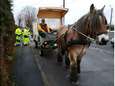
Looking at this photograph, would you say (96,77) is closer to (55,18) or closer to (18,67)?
(18,67)

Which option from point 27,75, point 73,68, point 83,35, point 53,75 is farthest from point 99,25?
point 27,75

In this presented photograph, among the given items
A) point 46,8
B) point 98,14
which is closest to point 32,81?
point 98,14

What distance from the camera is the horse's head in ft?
25.5

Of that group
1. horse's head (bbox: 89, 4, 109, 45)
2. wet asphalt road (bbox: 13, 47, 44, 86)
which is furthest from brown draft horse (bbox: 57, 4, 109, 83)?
wet asphalt road (bbox: 13, 47, 44, 86)

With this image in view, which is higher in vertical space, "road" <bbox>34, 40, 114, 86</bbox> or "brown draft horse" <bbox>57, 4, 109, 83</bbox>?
"brown draft horse" <bbox>57, 4, 109, 83</bbox>

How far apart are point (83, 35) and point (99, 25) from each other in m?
0.66

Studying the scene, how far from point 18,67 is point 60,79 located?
207 cm

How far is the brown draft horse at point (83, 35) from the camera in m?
7.84

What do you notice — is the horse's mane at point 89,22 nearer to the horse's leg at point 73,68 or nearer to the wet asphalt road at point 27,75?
the horse's leg at point 73,68

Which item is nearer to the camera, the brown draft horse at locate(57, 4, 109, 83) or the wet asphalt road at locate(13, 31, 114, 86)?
the brown draft horse at locate(57, 4, 109, 83)

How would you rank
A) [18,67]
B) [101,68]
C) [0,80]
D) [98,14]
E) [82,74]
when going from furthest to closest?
1. [101,68]
2. [18,67]
3. [82,74]
4. [98,14]
5. [0,80]

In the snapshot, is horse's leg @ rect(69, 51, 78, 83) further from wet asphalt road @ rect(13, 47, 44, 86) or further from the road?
wet asphalt road @ rect(13, 47, 44, 86)

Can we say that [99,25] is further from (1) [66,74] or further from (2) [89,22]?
(1) [66,74]

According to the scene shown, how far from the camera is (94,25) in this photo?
26.1 feet
